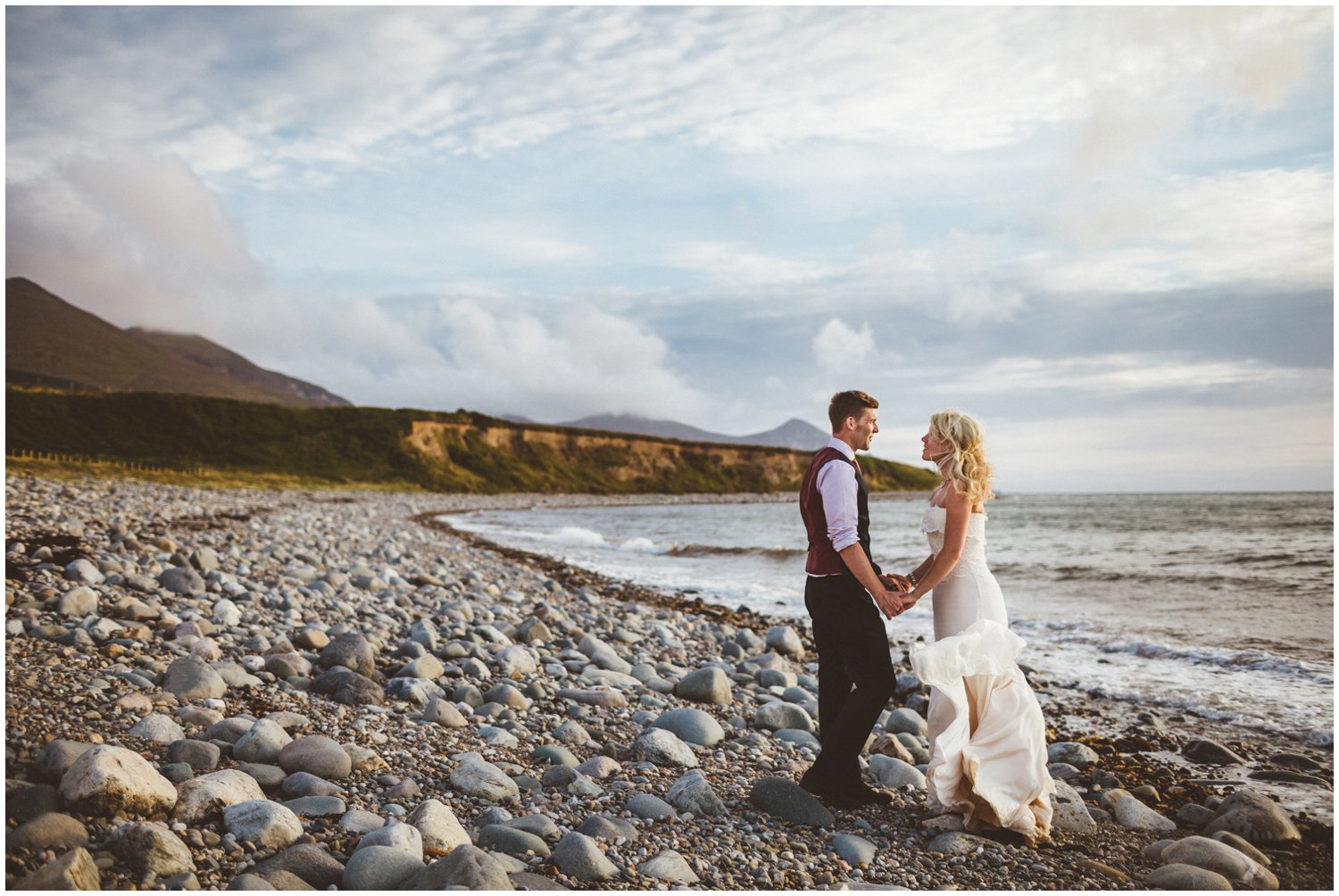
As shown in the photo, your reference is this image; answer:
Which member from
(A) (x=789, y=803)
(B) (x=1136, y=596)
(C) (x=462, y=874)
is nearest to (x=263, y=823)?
(C) (x=462, y=874)

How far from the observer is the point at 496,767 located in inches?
213

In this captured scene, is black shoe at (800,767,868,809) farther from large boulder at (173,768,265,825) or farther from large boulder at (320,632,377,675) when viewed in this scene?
large boulder at (320,632,377,675)

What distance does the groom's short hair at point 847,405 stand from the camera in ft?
17.9

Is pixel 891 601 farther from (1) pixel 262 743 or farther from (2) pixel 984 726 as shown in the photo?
(1) pixel 262 743

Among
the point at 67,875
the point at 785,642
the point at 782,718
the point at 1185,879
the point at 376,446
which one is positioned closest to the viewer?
the point at 67,875

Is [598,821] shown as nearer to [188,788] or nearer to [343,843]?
[343,843]

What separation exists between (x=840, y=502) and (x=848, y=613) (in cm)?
81

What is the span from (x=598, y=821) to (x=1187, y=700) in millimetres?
7561

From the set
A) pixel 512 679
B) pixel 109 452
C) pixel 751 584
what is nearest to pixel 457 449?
pixel 109 452

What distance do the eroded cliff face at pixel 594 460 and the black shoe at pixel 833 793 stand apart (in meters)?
98.1

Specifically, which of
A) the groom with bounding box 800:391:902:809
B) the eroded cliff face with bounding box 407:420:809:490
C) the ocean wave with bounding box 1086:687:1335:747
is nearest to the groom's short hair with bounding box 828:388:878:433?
the groom with bounding box 800:391:902:809

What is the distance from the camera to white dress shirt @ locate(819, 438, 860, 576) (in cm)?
515

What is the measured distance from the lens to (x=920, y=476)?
179 meters

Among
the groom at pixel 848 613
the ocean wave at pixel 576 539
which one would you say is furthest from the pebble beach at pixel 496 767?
the ocean wave at pixel 576 539
